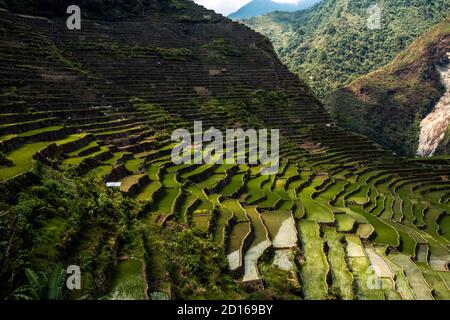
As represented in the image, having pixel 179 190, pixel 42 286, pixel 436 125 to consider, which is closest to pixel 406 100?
pixel 436 125

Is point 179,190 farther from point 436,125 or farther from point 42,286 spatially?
point 436,125

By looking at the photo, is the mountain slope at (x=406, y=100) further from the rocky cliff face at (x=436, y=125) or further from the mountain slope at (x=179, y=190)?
the mountain slope at (x=179, y=190)

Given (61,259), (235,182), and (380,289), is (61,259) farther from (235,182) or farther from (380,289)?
(235,182)

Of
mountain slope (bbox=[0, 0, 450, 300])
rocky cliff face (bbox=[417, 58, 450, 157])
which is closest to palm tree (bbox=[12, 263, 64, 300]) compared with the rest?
mountain slope (bbox=[0, 0, 450, 300])

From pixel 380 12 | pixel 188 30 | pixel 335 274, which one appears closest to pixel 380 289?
pixel 335 274

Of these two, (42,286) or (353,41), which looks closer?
(42,286)
